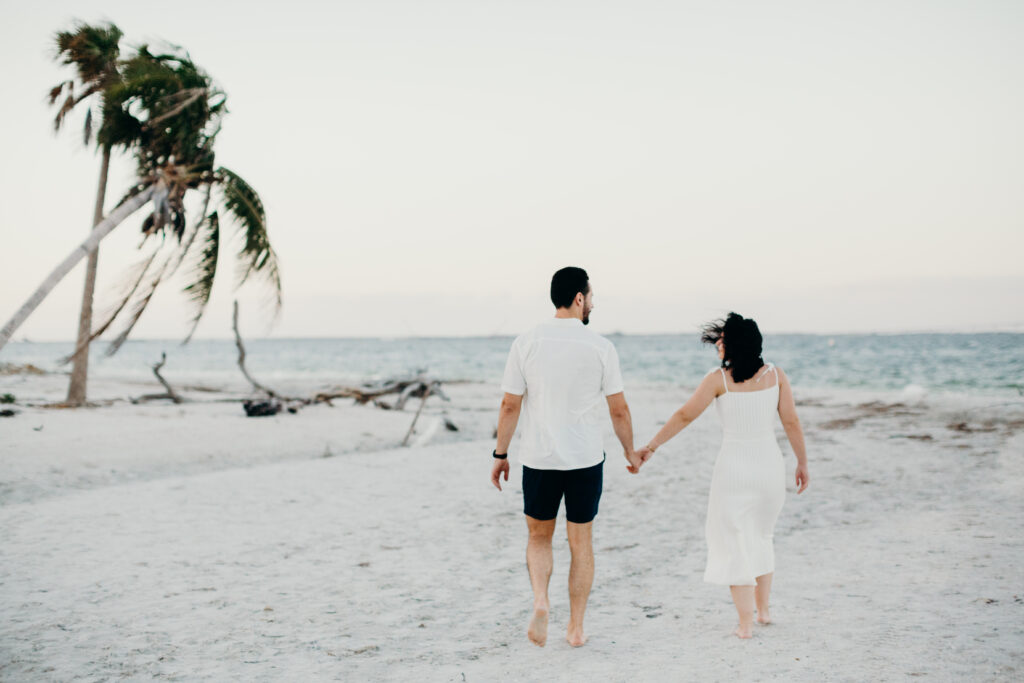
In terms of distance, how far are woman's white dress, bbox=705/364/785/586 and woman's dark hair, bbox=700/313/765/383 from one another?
0.31 feet

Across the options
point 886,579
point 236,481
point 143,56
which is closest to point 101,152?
point 143,56

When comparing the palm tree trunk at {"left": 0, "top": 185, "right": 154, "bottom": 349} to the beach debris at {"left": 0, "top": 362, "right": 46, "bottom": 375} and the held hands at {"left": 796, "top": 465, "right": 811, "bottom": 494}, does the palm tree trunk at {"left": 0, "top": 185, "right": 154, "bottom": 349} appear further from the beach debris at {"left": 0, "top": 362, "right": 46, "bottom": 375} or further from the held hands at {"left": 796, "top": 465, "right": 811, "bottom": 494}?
the beach debris at {"left": 0, "top": 362, "right": 46, "bottom": 375}

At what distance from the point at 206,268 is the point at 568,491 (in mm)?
9060

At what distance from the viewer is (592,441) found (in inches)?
150

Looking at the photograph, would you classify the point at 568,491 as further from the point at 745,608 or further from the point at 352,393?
the point at 352,393

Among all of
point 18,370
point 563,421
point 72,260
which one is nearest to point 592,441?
point 563,421

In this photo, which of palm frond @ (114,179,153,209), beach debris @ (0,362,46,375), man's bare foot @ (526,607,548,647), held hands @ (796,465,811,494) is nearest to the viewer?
man's bare foot @ (526,607,548,647)

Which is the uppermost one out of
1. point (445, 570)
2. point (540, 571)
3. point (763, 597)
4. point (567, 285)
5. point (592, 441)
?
point (567, 285)

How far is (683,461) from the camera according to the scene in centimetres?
1044

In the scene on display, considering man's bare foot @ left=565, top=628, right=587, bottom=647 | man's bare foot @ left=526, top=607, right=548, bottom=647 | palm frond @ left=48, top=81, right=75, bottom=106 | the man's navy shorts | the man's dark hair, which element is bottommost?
man's bare foot @ left=565, top=628, right=587, bottom=647

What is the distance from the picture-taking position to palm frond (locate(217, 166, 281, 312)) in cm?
1087

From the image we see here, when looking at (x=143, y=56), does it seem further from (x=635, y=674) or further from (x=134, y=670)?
(x=635, y=674)

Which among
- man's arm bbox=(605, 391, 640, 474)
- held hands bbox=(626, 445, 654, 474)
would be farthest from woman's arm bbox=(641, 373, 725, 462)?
man's arm bbox=(605, 391, 640, 474)

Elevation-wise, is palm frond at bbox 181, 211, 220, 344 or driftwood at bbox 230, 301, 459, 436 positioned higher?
palm frond at bbox 181, 211, 220, 344
